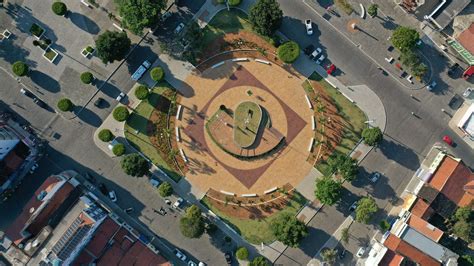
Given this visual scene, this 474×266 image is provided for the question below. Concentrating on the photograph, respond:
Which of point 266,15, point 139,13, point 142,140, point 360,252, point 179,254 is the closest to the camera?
point 266,15

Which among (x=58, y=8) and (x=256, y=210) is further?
(x=256, y=210)

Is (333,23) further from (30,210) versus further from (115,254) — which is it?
(30,210)

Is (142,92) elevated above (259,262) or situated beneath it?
elevated above

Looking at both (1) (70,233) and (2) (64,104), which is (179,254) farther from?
(2) (64,104)

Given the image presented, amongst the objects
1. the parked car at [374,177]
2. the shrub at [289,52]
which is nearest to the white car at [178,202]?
the shrub at [289,52]

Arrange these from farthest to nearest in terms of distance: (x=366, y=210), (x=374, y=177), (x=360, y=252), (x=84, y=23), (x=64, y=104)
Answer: (x=374, y=177) < (x=84, y=23) < (x=360, y=252) < (x=64, y=104) < (x=366, y=210)

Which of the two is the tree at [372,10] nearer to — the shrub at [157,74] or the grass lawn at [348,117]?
the grass lawn at [348,117]

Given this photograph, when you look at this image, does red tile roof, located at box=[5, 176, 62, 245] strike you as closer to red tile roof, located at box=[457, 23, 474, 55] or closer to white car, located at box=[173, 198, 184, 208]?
white car, located at box=[173, 198, 184, 208]

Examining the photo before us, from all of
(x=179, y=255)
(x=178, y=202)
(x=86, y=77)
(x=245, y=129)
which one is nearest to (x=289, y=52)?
(x=245, y=129)
